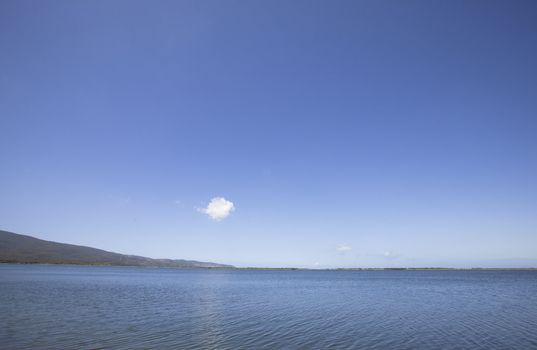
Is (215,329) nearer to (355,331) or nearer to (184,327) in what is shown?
(184,327)

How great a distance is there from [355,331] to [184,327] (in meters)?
14.4

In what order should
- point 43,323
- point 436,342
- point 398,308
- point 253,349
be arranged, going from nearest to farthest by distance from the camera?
point 253,349 < point 436,342 < point 43,323 < point 398,308

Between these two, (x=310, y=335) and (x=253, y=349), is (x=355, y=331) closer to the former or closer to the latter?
(x=310, y=335)

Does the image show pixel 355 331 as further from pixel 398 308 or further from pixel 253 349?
pixel 398 308

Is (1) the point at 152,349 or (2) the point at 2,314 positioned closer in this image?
(1) the point at 152,349

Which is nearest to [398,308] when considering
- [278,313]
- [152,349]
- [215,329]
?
[278,313]

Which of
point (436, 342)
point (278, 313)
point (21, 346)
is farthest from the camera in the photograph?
point (278, 313)

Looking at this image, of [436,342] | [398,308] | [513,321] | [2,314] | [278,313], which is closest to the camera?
[436,342]

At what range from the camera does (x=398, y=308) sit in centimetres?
3844

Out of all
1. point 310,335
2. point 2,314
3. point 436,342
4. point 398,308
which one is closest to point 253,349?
point 310,335

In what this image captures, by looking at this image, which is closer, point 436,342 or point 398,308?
point 436,342

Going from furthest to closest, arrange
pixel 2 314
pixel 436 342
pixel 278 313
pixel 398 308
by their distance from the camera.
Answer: pixel 398 308, pixel 278 313, pixel 2 314, pixel 436 342

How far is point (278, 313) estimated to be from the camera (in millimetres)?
33438

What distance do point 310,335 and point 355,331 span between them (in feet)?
14.4
